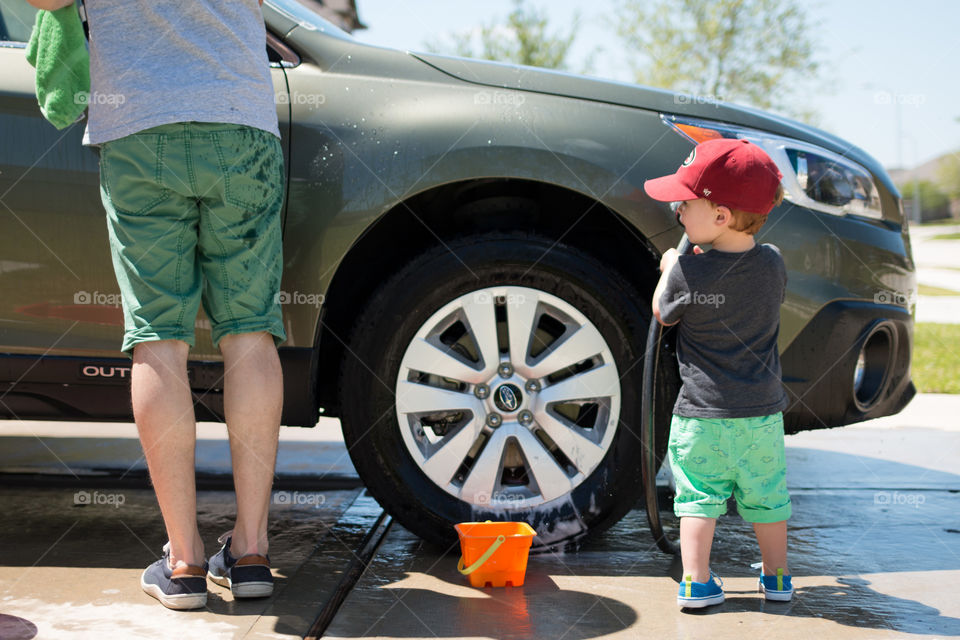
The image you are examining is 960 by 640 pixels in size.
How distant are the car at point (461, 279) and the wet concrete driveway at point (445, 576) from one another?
22cm

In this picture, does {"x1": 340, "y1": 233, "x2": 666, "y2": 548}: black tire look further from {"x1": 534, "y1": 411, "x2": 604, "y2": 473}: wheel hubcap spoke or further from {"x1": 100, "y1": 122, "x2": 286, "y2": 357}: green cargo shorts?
{"x1": 100, "y1": 122, "x2": 286, "y2": 357}: green cargo shorts

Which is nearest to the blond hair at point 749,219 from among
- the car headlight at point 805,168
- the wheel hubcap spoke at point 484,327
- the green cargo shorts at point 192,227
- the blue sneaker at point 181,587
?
the car headlight at point 805,168

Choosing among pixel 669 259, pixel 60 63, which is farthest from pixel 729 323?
pixel 60 63

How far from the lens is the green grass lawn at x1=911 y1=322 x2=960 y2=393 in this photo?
6.41 meters

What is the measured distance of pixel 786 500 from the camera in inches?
95.0

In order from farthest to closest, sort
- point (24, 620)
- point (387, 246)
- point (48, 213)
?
point (387, 246)
point (48, 213)
point (24, 620)

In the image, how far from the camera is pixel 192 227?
230 centimetres

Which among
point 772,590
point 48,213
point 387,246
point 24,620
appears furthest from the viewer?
point 387,246

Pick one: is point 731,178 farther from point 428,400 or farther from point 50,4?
point 50,4

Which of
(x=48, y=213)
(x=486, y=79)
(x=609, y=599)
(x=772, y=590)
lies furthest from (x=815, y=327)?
(x=48, y=213)

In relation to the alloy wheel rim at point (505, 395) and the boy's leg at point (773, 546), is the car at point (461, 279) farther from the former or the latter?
the boy's leg at point (773, 546)

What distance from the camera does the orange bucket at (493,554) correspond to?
244 centimetres

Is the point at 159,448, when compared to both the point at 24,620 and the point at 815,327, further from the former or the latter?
the point at 815,327

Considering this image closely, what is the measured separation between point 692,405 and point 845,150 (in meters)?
1.05
